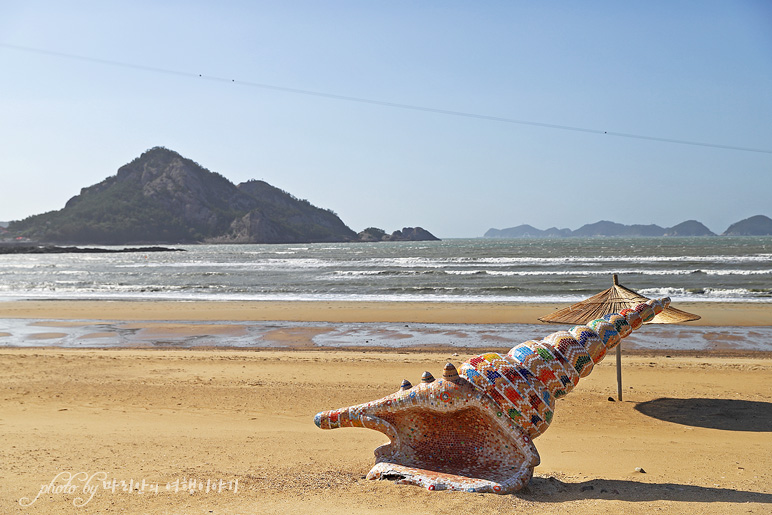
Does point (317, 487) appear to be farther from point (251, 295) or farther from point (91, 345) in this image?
point (251, 295)

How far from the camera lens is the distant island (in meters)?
148

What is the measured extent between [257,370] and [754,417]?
24.0 ft

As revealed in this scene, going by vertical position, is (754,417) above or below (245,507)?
below

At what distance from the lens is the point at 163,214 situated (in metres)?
158

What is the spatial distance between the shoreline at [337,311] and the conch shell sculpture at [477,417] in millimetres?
12729

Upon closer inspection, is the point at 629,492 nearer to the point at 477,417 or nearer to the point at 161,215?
the point at 477,417

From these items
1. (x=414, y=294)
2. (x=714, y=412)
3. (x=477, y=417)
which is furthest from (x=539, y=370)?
(x=414, y=294)

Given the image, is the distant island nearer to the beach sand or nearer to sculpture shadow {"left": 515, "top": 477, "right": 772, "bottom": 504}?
the beach sand

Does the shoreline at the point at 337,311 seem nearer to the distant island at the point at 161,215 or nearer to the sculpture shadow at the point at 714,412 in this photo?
the sculpture shadow at the point at 714,412

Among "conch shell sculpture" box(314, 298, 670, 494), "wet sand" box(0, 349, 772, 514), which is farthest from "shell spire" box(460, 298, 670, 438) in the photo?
"wet sand" box(0, 349, 772, 514)

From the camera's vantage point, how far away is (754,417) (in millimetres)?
7180

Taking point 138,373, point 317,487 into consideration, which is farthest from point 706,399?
point 138,373

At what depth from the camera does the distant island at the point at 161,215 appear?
147625 millimetres

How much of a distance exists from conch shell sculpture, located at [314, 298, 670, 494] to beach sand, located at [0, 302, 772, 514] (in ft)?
0.62
